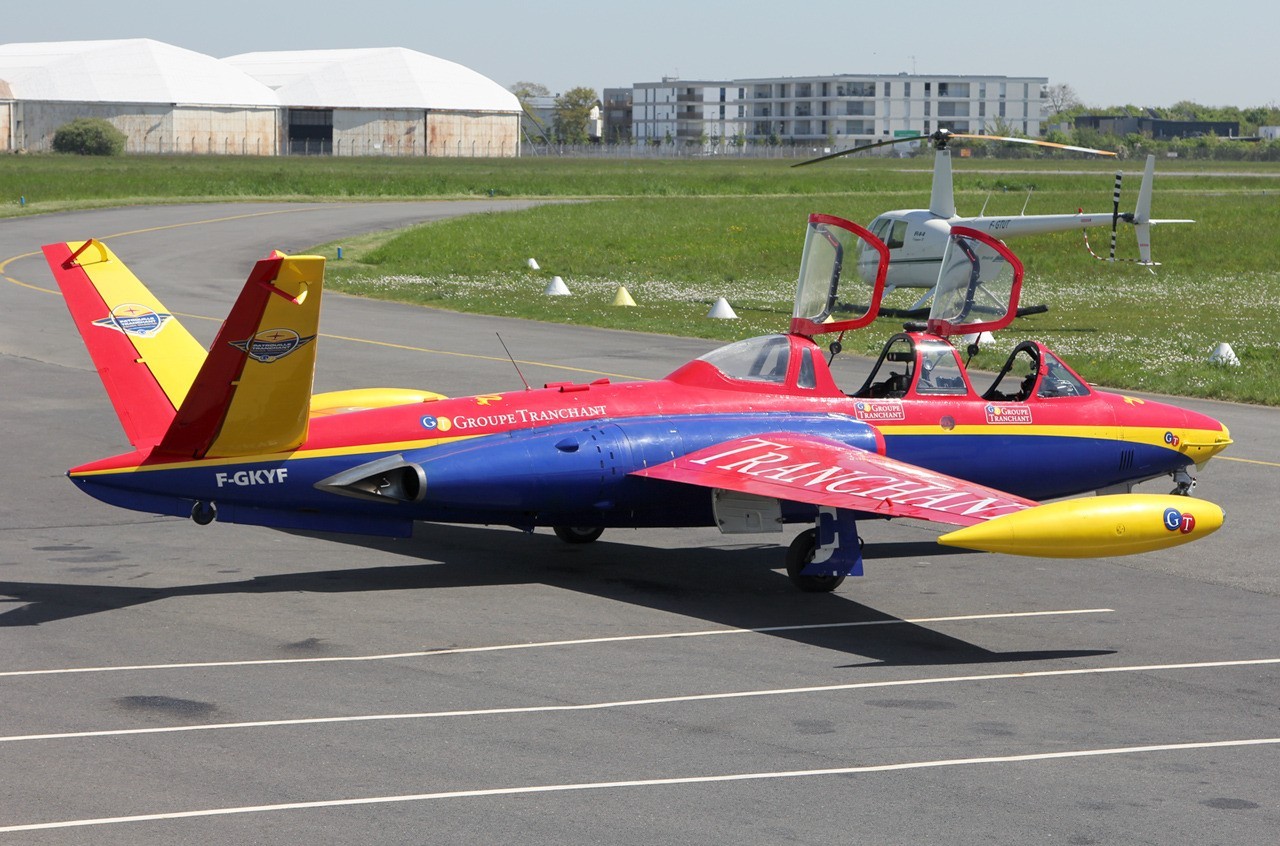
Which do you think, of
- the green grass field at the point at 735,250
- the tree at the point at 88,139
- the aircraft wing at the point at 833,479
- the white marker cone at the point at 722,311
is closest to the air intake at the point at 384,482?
the aircraft wing at the point at 833,479

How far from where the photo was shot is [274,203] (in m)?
83.2

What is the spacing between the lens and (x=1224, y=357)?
30.7 meters

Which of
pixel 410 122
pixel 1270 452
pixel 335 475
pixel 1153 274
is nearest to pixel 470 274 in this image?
pixel 1153 274

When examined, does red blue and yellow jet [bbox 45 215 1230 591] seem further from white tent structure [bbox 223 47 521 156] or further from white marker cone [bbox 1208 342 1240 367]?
white tent structure [bbox 223 47 521 156]

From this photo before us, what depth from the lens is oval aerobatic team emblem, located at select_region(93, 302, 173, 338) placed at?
14.0 metres

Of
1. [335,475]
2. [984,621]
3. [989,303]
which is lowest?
[984,621]

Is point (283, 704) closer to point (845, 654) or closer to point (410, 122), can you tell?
point (845, 654)

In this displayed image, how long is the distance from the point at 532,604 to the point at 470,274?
35841 millimetres

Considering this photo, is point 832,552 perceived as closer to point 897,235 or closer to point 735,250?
point 897,235

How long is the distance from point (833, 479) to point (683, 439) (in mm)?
1755

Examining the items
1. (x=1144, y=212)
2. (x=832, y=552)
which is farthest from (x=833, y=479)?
(x=1144, y=212)

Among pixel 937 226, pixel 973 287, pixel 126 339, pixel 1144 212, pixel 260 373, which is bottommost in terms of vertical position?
pixel 260 373

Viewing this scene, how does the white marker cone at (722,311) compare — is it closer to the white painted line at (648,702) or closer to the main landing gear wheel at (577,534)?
the main landing gear wheel at (577,534)

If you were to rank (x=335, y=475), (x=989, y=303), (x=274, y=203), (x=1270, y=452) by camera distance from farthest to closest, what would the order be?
1. (x=274, y=203)
2. (x=1270, y=452)
3. (x=989, y=303)
4. (x=335, y=475)
